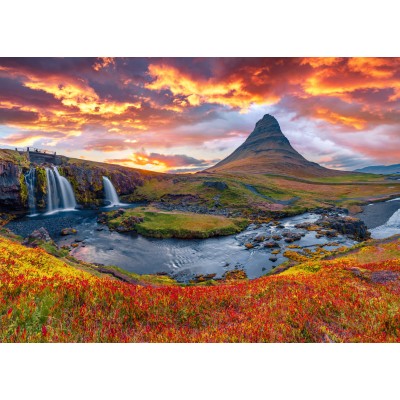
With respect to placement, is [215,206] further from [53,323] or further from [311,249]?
[53,323]

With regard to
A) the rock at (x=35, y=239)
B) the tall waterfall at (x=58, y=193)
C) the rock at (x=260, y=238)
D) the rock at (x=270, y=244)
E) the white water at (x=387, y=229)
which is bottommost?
→ the white water at (x=387, y=229)

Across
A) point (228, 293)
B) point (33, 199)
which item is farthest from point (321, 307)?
point (33, 199)

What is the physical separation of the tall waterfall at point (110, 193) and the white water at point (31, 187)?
733 inches

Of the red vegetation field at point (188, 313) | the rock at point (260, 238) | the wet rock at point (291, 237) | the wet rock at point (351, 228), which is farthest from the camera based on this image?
the wet rock at point (351, 228)

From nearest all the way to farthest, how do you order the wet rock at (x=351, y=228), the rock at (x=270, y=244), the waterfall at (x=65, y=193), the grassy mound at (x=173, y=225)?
1. the rock at (x=270, y=244)
2. the wet rock at (x=351, y=228)
3. the grassy mound at (x=173, y=225)
4. the waterfall at (x=65, y=193)

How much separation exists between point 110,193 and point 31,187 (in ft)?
71.1

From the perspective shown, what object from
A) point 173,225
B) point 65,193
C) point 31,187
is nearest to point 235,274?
point 173,225

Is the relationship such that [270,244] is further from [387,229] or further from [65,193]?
[65,193]

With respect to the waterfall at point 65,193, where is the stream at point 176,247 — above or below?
below

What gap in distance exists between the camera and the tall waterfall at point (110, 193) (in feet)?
214

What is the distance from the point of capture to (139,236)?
33719 mm

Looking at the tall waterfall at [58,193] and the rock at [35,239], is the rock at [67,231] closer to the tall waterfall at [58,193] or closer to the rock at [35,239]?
the rock at [35,239]

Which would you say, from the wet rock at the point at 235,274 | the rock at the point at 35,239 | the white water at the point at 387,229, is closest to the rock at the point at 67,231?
the rock at the point at 35,239

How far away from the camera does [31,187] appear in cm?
4822
